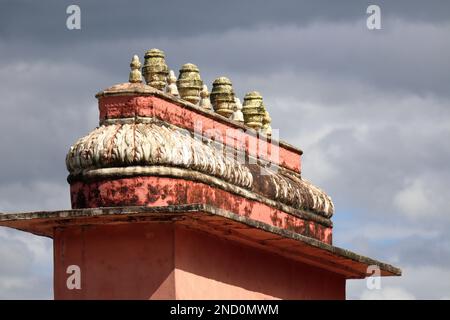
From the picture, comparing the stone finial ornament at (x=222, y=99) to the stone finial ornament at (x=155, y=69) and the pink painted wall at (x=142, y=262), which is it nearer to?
the stone finial ornament at (x=155, y=69)

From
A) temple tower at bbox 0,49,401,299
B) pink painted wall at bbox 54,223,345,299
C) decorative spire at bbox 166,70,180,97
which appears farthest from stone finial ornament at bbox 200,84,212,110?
pink painted wall at bbox 54,223,345,299

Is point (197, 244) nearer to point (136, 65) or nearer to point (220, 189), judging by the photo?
point (220, 189)

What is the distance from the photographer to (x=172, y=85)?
82.7ft

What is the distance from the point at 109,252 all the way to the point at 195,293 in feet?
4.13

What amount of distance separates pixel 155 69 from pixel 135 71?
1.81 feet

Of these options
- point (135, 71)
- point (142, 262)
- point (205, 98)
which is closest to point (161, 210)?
point (142, 262)

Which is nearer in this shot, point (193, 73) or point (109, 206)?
point (109, 206)

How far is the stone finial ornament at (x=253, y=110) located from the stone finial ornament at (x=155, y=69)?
295 centimetres

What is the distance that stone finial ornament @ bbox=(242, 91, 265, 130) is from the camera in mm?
27672

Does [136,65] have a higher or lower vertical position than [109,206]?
higher

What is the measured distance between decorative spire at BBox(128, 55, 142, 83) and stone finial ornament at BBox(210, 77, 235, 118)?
7.65 ft

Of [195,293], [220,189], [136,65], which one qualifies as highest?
[136,65]

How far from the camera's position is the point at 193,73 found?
25766mm

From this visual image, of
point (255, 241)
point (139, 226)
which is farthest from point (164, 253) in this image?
point (255, 241)
